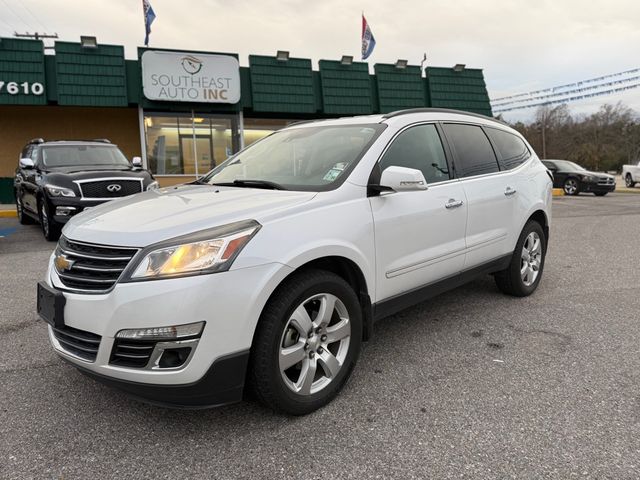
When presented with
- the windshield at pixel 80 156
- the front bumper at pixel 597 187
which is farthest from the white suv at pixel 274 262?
the front bumper at pixel 597 187

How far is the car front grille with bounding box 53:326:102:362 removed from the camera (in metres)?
2.23

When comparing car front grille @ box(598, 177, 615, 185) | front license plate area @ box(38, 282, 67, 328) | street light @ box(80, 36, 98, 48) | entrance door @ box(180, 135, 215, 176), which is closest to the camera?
front license plate area @ box(38, 282, 67, 328)

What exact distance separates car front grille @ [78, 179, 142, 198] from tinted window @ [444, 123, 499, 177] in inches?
239

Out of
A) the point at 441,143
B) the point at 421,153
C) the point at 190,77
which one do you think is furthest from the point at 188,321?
the point at 190,77

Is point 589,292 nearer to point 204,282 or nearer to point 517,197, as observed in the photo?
point 517,197

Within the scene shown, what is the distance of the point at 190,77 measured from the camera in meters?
15.6

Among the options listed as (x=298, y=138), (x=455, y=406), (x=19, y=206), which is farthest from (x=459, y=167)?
(x=19, y=206)

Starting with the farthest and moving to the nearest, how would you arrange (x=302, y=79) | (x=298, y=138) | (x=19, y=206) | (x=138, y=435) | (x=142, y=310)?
1. (x=302, y=79)
2. (x=19, y=206)
3. (x=298, y=138)
4. (x=138, y=435)
5. (x=142, y=310)

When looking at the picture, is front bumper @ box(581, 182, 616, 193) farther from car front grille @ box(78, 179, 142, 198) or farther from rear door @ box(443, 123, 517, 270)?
car front grille @ box(78, 179, 142, 198)

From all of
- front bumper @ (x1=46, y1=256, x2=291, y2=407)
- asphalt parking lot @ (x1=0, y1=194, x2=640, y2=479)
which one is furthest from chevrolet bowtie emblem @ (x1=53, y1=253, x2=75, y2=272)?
asphalt parking lot @ (x1=0, y1=194, x2=640, y2=479)

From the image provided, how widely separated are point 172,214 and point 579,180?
20406 mm

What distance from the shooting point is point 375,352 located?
3385 mm

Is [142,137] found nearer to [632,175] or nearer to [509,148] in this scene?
[509,148]

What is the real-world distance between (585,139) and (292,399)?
74.6 metres
